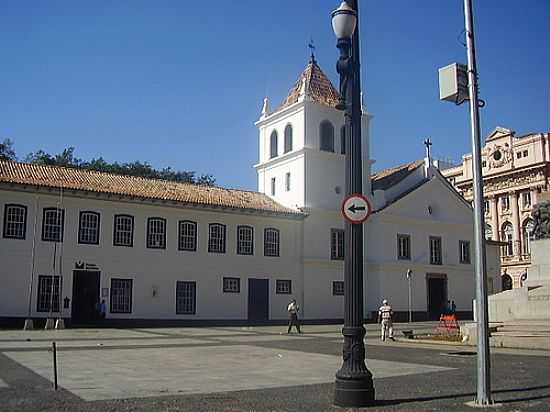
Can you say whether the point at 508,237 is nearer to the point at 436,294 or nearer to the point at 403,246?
the point at 436,294

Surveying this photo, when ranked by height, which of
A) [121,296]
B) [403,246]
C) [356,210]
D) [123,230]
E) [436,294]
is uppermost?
[403,246]

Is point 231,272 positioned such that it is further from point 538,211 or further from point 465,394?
point 465,394

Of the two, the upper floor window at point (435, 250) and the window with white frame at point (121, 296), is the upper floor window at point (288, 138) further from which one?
the window with white frame at point (121, 296)

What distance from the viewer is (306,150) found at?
1606 inches

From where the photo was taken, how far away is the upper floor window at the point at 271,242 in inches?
1521

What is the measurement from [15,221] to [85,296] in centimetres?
515

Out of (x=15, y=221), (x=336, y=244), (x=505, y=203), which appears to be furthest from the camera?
(x=505, y=203)

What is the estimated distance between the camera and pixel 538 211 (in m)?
22.5

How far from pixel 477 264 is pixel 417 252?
3697 cm

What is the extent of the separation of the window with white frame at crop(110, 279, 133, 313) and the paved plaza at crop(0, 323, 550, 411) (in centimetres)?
1368

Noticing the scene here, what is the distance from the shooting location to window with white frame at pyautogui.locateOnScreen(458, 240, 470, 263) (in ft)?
157

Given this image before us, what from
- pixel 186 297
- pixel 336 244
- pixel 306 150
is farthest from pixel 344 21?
pixel 336 244

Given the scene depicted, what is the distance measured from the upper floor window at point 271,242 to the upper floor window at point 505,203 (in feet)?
137

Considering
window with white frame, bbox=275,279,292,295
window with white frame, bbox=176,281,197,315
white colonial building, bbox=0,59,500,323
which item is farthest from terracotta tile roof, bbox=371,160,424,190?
window with white frame, bbox=176,281,197,315
